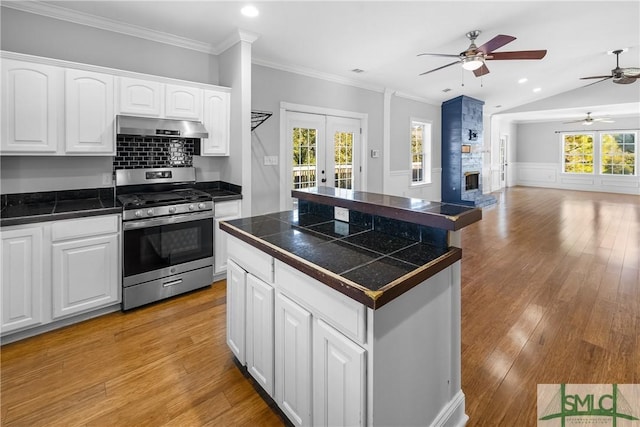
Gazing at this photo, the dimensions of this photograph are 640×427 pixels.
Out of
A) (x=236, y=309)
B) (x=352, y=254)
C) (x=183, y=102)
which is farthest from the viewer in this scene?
(x=183, y=102)

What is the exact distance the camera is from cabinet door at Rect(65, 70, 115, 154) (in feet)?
8.85

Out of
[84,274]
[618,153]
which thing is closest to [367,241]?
[84,274]

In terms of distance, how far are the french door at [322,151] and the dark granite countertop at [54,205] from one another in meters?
2.26

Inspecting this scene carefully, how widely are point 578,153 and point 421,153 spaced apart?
7881 mm

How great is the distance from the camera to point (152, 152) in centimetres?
345

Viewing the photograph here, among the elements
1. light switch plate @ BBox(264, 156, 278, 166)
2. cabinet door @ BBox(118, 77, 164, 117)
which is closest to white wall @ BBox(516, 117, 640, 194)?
light switch plate @ BBox(264, 156, 278, 166)

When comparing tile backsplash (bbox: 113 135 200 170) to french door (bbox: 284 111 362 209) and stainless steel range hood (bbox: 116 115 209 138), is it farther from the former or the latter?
french door (bbox: 284 111 362 209)

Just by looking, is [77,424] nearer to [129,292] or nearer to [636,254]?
[129,292]

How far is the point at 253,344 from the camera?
180 centimetres

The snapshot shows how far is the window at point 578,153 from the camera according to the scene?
1132cm

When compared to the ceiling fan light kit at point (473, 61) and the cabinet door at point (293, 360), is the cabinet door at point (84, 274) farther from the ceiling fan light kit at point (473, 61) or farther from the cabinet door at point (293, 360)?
the ceiling fan light kit at point (473, 61)

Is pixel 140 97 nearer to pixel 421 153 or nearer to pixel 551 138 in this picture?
pixel 421 153

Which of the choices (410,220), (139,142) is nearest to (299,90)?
(139,142)

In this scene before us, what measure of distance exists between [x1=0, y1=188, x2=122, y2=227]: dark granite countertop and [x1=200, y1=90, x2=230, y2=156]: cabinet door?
1062mm
